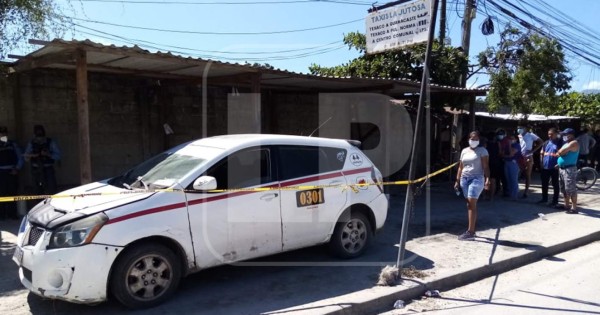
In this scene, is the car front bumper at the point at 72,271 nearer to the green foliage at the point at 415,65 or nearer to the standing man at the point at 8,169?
the standing man at the point at 8,169

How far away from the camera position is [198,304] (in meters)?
4.63

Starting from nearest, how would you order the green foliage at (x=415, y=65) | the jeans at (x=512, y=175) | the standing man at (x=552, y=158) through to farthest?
the standing man at (x=552, y=158) < the jeans at (x=512, y=175) < the green foliage at (x=415, y=65)

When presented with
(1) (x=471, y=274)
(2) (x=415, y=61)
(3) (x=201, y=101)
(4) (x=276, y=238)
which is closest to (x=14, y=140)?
(3) (x=201, y=101)

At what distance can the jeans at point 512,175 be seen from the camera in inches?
429

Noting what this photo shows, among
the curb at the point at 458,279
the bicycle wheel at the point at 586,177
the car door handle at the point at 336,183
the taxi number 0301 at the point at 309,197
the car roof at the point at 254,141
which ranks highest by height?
the car roof at the point at 254,141

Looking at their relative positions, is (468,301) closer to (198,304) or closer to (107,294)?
(198,304)

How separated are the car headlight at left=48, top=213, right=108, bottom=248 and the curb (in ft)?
7.25

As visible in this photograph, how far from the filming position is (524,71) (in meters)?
14.4

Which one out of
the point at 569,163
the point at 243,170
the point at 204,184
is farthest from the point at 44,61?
the point at 569,163

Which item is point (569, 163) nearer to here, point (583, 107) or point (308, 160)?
point (308, 160)

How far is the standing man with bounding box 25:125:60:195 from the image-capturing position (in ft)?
26.3

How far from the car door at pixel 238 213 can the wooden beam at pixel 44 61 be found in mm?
3413

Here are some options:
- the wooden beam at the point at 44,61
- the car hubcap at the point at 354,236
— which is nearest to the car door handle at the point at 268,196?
the car hubcap at the point at 354,236

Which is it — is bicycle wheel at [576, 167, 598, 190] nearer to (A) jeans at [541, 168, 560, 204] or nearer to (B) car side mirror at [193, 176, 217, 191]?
(A) jeans at [541, 168, 560, 204]
